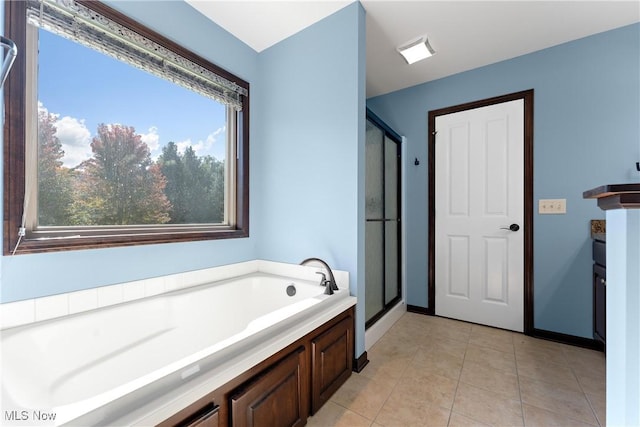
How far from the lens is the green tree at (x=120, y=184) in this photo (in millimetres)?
1390

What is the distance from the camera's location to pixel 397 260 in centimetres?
274

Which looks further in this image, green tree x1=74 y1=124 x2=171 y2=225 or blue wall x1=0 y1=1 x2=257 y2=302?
green tree x1=74 y1=124 x2=171 y2=225

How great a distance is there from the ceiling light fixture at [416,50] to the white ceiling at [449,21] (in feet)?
0.19

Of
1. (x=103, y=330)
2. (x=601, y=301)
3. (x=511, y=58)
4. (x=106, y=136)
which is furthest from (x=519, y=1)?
(x=103, y=330)

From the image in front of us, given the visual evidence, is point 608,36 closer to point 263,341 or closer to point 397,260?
point 397,260

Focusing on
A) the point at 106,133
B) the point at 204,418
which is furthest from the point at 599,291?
the point at 106,133

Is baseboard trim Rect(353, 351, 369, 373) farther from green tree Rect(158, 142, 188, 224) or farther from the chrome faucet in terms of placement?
green tree Rect(158, 142, 188, 224)

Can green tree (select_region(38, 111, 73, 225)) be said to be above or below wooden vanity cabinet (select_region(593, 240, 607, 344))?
above

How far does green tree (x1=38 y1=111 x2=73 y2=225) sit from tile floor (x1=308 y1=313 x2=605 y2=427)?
1.63m

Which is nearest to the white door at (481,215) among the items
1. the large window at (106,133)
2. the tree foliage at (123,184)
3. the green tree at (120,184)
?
the large window at (106,133)

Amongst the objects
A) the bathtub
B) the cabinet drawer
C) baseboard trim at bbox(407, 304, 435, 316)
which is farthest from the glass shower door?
the cabinet drawer

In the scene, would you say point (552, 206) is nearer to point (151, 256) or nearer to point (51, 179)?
point (151, 256)

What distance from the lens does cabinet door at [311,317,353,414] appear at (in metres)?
1.28

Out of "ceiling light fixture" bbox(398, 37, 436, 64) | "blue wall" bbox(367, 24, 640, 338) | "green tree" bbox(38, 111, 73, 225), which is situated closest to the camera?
"green tree" bbox(38, 111, 73, 225)
